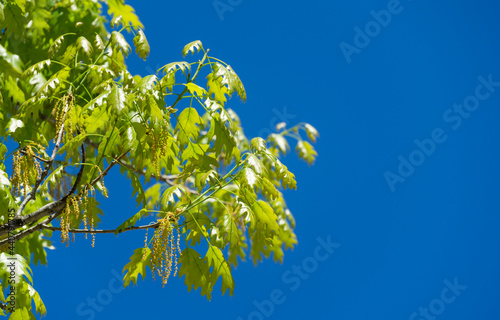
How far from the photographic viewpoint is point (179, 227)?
2561 mm

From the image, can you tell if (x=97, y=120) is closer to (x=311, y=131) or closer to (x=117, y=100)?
(x=117, y=100)

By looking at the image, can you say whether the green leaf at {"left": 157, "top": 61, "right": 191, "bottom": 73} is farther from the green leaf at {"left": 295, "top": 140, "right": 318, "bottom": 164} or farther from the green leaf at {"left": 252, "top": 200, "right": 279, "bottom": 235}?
the green leaf at {"left": 295, "top": 140, "right": 318, "bottom": 164}

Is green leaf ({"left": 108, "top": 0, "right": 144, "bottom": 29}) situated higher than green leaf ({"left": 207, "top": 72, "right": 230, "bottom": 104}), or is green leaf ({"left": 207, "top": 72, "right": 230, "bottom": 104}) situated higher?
green leaf ({"left": 108, "top": 0, "right": 144, "bottom": 29})

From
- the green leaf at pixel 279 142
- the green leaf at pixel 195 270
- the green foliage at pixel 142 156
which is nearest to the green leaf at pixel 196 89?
the green foliage at pixel 142 156

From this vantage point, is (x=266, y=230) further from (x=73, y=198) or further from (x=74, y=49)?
(x=74, y=49)

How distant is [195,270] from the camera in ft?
8.64

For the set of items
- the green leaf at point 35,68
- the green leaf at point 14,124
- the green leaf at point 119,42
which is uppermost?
the green leaf at point 35,68

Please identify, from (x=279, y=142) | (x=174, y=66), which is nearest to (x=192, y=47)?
(x=174, y=66)

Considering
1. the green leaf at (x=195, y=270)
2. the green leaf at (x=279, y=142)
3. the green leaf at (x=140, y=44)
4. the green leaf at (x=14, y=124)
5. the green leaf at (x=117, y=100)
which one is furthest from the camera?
the green leaf at (x=279, y=142)

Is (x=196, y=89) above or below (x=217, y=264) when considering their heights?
above

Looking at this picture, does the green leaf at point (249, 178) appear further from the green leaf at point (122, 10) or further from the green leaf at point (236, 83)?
the green leaf at point (122, 10)

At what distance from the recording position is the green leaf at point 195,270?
2633 mm

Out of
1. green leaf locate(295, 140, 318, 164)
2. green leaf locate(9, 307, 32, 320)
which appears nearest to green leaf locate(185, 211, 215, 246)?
green leaf locate(9, 307, 32, 320)

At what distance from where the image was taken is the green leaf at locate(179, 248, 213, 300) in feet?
8.64
